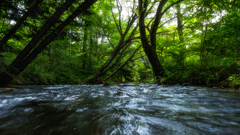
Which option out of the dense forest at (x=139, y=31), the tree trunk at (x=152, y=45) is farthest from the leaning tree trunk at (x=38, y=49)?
the tree trunk at (x=152, y=45)

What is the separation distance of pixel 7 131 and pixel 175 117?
1.94 m

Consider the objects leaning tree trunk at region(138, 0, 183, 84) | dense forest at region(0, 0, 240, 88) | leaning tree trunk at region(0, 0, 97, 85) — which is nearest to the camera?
dense forest at region(0, 0, 240, 88)

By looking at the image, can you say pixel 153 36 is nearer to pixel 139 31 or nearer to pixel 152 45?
pixel 152 45

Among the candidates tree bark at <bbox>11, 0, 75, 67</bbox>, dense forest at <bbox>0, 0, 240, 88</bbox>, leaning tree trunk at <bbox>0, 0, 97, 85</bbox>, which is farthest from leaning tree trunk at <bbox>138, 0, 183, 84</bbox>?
tree bark at <bbox>11, 0, 75, 67</bbox>

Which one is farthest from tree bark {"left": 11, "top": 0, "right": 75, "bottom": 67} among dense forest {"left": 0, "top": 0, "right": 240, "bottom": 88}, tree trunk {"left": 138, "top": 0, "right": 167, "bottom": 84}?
tree trunk {"left": 138, "top": 0, "right": 167, "bottom": 84}

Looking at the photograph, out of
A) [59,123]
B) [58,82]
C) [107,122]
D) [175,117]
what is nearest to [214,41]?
[175,117]

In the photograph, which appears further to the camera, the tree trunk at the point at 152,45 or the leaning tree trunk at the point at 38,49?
the tree trunk at the point at 152,45

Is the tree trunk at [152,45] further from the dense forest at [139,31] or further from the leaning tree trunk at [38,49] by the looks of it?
the leaning tree trunk at [38,49]

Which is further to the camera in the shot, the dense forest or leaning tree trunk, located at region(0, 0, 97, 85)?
leaning tree trunk, located at region(0, 0, 97, 85)

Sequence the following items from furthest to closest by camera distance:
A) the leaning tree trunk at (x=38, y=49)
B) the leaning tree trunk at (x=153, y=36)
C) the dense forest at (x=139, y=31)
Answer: the leaning tree trunk at (x=153, y=36)
the leaning tree trunk at (x=38, y=49)
the dense forest at (x=139, y=31)

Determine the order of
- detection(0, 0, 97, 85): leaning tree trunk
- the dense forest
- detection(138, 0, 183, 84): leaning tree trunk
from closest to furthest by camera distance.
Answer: the dense forest → detection(0, 0, 97, 85): leaning tree trunk → detection(138, 0, 183, 84): leaning tree trunk

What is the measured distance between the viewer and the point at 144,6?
20.3ft

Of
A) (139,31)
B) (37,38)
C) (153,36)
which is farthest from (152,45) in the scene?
(37,38)

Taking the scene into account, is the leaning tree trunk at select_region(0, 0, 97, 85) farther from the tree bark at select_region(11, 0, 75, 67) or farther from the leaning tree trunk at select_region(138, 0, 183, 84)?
the leaning tree trunk at select_region(138, 0, 183, 84)
